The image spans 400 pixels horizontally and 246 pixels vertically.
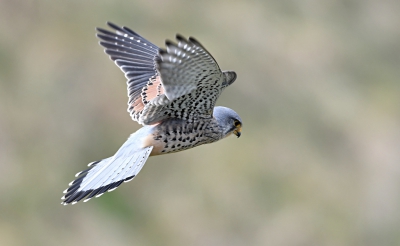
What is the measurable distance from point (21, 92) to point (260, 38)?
17.5ft

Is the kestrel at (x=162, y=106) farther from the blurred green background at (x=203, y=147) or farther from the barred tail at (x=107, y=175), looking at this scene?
the blurred green background at (x=203, y=147)

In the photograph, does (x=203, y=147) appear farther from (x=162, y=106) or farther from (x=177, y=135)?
(x=162, y=106)

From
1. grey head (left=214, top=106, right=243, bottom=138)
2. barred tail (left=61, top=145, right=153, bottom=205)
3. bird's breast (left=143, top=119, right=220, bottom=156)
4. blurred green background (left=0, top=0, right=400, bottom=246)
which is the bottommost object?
barred tail (left=61, top=145, right=153, bottom=205)

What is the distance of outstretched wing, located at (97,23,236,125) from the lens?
430 centimetres

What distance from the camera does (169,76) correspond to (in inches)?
173

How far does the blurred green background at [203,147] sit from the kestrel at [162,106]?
5115 millimetres

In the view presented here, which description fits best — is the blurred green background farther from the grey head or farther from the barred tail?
the barred tail

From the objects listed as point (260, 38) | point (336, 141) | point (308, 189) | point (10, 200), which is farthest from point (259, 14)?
point (10, 200)

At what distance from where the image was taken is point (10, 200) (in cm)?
1096

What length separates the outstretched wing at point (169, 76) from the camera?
430 centimetres

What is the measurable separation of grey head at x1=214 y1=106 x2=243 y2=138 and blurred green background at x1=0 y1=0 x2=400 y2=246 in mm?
5524

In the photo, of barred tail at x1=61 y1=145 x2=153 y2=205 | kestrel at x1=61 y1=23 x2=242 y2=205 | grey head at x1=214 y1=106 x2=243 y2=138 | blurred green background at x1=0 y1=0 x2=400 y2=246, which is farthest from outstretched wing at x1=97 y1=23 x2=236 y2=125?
blurred green background at x1=0 y1=0 x2=400 y2=246

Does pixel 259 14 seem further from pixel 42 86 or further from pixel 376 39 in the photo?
pixel 42 86

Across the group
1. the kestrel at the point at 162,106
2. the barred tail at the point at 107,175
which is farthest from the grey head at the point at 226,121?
the barred tail at the point at 107,175
